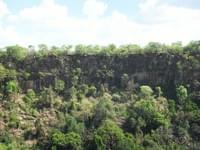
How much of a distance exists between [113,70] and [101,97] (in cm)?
741

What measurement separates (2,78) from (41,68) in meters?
8.21

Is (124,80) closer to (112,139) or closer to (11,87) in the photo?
(112,139)

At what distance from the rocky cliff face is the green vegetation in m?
0.18

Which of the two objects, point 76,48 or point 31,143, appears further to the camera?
point 76,48

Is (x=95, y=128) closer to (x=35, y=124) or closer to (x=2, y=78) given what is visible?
(x=35, y=124)

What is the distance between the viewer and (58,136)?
87.2 m

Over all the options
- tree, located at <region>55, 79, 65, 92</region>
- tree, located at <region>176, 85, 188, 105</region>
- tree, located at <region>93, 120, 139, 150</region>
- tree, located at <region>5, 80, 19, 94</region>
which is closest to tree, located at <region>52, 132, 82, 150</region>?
tree, located at <region>93, 120, 139, 150</region>

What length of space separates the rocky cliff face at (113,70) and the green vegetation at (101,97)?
18 cm

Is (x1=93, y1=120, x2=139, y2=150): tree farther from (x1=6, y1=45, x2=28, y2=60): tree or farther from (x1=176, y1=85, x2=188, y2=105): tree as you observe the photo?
(x1=6, y1=45, x2=28, y2=60): tree

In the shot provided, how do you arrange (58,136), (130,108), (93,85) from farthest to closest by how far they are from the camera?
(93,85), (130,108), (58,136)

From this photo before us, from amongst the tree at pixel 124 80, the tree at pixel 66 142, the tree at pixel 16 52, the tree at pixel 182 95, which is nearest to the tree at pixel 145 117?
the tree at pixel 182 95

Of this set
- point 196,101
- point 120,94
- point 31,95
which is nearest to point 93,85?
point 120,94

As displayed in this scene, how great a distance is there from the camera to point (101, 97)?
10056 cm

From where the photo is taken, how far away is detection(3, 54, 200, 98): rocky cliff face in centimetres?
10275
